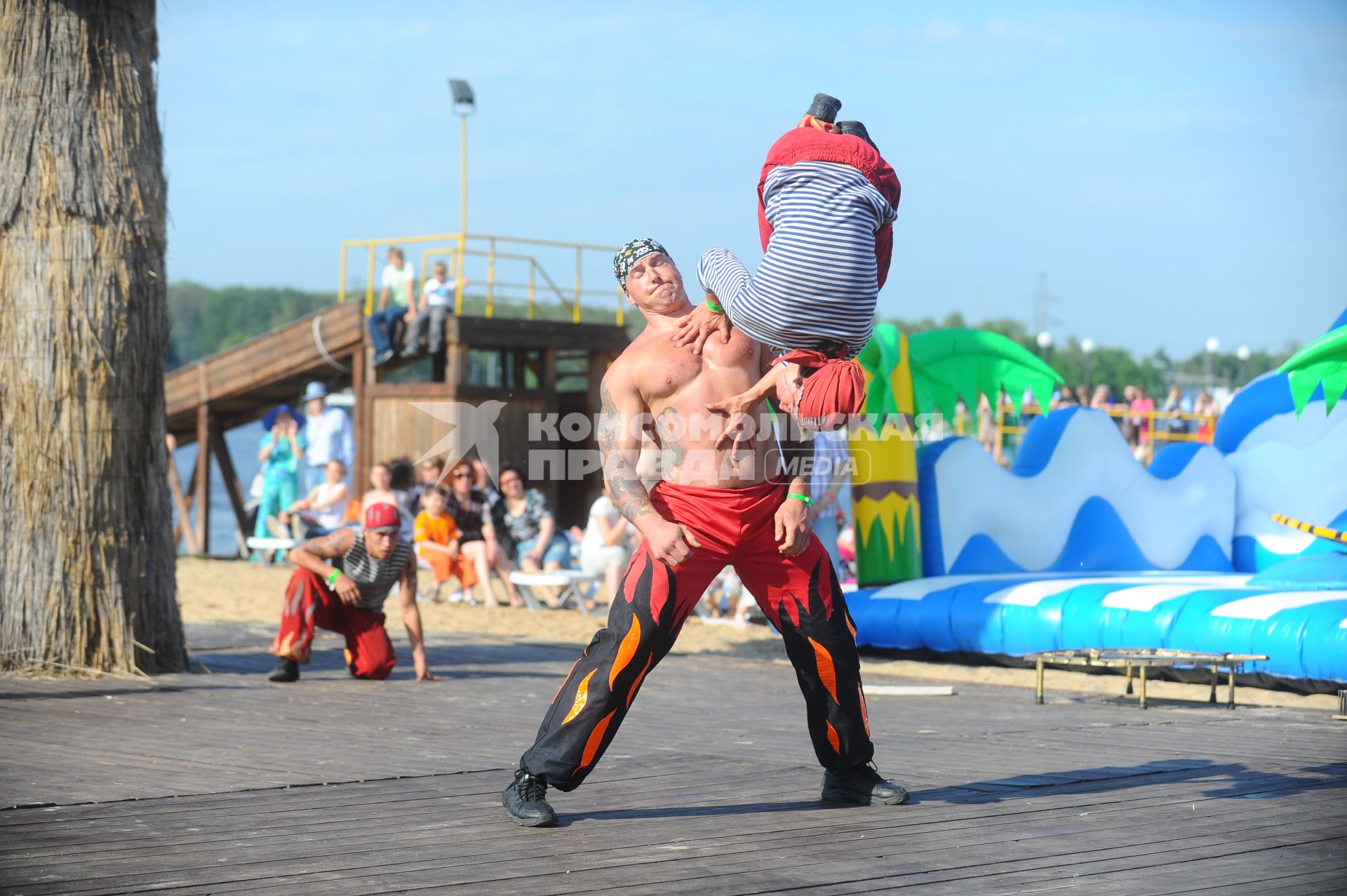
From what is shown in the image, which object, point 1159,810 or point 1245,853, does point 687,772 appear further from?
point 1245,853

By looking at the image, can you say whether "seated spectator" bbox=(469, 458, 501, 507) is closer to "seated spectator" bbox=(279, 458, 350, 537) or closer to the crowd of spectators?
"seated spectator" bbox=(279, 458, 350, 537)

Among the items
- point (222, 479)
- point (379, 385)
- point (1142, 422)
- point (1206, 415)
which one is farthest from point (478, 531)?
point (1206, 415)

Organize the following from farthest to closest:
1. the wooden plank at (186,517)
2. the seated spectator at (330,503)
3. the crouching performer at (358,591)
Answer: the wooden plank at (186,517) < the seated spectator at (330,503) < the crouching performer at (358,591)

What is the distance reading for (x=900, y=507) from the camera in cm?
1077

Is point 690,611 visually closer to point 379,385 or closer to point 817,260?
point 817,260

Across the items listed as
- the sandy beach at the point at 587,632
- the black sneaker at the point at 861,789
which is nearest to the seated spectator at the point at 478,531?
the sandy beach at the point at 587,632

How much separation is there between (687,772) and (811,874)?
168cm

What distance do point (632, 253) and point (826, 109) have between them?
949mm

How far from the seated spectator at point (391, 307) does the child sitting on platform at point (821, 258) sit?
14.9 metres

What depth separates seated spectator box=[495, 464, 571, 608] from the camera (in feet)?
45.8

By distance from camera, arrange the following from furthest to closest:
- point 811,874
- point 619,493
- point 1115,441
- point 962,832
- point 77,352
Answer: point 1115,441, point 77,352, point 619,493, point 962,832, point 811,874

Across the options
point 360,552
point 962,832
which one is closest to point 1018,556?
point 360,552

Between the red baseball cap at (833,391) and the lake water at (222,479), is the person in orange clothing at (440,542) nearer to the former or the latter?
the lake water at (222,479)

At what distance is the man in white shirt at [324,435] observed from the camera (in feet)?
57.6
